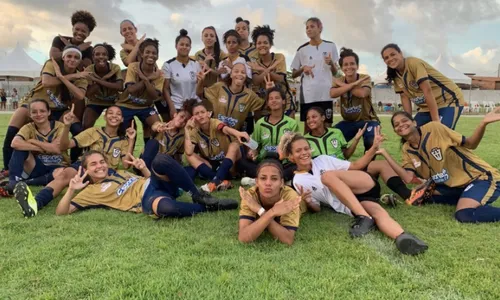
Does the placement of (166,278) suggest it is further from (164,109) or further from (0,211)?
(164,109)

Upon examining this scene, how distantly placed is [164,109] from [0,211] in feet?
10.4

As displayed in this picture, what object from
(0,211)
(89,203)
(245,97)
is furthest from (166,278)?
(245,97)

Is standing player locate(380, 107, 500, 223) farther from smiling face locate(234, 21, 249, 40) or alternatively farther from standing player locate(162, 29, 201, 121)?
smiling face locate(234, 21, 249, 40)

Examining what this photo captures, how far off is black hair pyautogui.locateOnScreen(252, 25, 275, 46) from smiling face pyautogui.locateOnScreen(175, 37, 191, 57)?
124 cm

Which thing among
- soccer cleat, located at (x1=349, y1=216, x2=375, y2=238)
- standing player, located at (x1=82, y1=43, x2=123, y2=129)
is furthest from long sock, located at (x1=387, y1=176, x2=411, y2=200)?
standing player, located at (x1=82, y1=43, x2=123, y2=129)

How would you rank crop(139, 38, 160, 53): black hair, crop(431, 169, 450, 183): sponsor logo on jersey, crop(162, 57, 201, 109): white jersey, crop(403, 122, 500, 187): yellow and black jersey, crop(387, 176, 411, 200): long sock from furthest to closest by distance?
crop(162, 57, 201, 109): white jersey, crop(139, 38, 160, 53): black hair, crop(387, 176, 411, 200): long sock, crop(431, 169, 450, 183): sponsor logo on jersey, crop(403, 122, 500, 187): yellow and black jersey

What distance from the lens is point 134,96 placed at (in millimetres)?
6129

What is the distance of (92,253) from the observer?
2977 mm

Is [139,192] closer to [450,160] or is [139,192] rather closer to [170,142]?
[170,142]

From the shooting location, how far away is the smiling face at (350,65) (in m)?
5.73

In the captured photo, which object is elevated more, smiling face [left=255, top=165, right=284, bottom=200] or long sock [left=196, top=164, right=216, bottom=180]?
smiling face [left=255, top=165, right=284, bottom=200]

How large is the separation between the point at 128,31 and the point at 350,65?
12.6ft

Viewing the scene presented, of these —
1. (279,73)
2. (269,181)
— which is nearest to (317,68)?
(279,73)

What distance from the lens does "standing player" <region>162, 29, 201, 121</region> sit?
6.39 m
